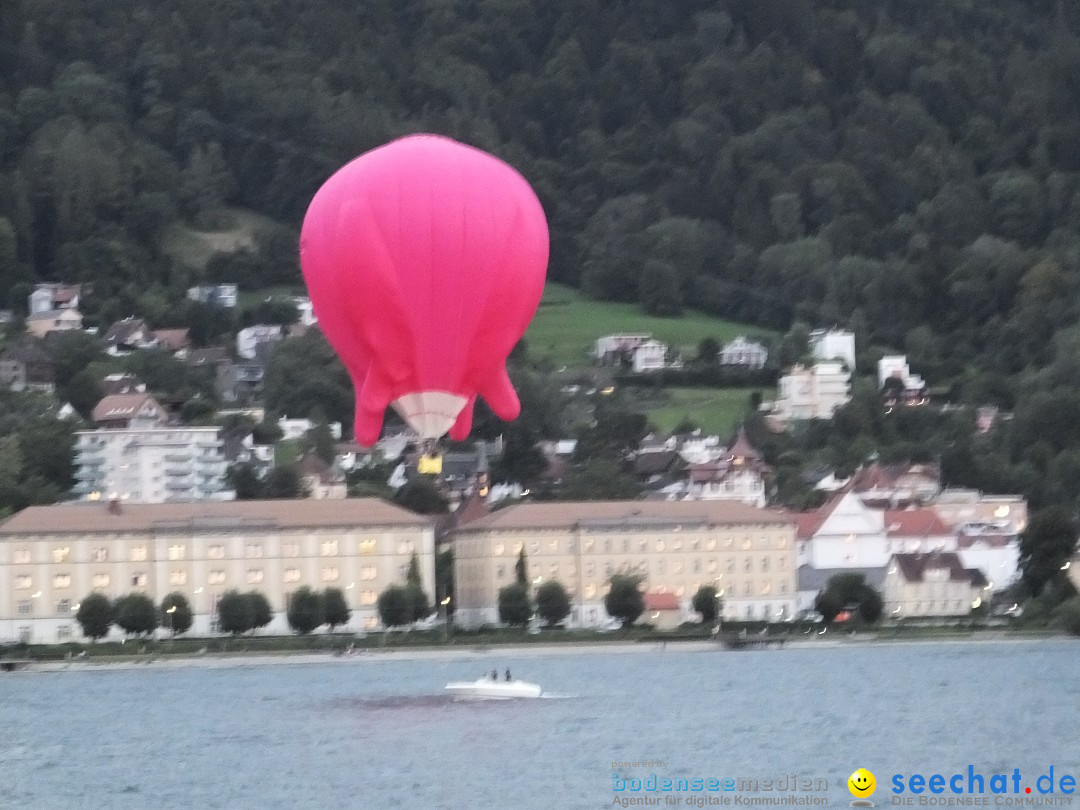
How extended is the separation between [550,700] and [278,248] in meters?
81.7

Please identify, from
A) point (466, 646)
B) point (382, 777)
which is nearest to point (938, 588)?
point (466, 646)

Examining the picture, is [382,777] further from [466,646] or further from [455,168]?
[466,646]

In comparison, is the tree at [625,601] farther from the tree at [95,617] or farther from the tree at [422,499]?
the tree at [422,499]

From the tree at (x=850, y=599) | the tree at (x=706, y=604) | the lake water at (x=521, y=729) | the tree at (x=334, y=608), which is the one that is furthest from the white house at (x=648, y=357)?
the lake water at (x=521, y=729)

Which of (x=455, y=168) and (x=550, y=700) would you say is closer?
(x=455, y=168)

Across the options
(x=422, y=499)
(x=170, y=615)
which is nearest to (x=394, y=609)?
(x=170, y=615)

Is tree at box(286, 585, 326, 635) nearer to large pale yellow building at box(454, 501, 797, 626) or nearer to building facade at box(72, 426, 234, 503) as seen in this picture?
large pale yellow building at box(454, 501, 797, 626)

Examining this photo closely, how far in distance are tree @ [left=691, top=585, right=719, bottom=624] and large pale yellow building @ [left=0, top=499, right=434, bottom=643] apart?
266 inches

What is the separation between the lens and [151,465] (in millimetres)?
89562

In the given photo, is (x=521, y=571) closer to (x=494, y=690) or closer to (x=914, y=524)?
(x=914, y=524)

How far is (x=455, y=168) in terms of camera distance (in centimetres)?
3484

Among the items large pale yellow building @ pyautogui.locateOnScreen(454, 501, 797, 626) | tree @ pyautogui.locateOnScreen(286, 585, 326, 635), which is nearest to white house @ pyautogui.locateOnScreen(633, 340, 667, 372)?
large pale yellow building @ pyautogui.locateOnScreen(454, 501, 797, 626)

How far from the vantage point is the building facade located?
291 feet

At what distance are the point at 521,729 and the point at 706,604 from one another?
85.8ft
